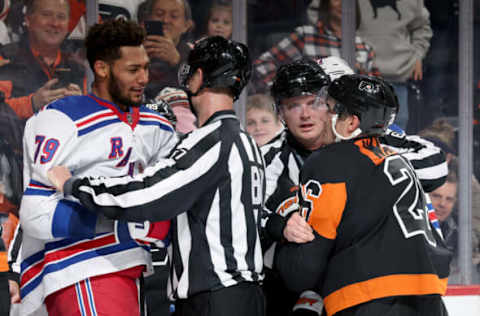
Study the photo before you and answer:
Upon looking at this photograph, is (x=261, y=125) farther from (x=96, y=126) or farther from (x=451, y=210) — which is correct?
(x=96, y=126)

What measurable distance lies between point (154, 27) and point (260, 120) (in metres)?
1.09

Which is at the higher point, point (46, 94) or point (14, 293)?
point (46, 94)

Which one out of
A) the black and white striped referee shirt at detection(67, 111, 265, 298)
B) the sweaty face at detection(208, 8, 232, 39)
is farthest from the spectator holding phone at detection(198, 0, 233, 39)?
the black and white striped referee shirt at detection(67, 111, 265, 298)

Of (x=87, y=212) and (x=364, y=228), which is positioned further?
(x=87, y=212)

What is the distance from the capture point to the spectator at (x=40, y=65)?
407cm

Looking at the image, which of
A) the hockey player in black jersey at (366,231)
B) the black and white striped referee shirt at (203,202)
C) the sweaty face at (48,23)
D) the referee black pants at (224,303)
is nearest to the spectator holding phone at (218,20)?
the sweaty face at (48,23)

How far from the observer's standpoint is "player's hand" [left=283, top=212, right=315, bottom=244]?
168 cm

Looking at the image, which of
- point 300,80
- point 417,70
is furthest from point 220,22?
point 300,80

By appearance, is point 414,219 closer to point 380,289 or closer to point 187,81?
point 380,289

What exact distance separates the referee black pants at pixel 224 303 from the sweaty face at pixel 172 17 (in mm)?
3113

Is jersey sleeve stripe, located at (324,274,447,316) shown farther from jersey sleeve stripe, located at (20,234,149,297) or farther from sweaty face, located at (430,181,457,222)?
sweaty face, located at (430,181,457,222)

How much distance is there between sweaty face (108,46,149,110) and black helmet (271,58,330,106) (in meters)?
0.51

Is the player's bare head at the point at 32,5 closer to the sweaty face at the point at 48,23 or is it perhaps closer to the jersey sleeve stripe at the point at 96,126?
the sweaty face at the point at 48,23

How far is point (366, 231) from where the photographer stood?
→ 1.62m
